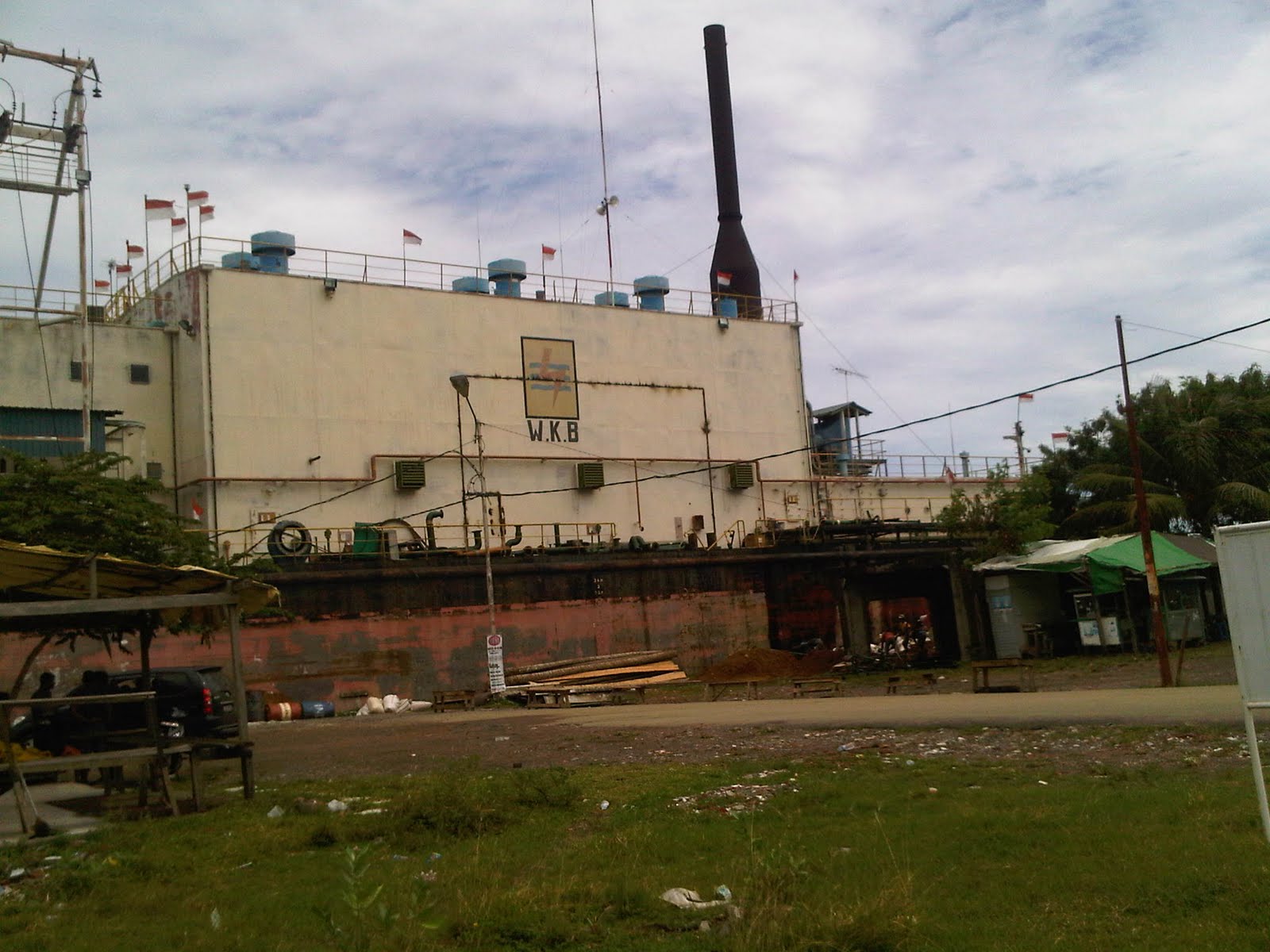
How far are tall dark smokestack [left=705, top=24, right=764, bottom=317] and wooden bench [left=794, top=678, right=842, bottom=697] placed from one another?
97.6ft

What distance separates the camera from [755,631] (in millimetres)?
39969

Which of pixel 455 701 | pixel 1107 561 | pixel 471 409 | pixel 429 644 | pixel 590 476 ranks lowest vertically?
pixel 455 701

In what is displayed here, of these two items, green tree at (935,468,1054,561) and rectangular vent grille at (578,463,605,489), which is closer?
green tree at (935,468,1054,561)

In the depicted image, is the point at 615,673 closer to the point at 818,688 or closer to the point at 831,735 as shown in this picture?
the point at 818,688

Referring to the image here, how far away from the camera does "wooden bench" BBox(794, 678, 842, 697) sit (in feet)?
79.4

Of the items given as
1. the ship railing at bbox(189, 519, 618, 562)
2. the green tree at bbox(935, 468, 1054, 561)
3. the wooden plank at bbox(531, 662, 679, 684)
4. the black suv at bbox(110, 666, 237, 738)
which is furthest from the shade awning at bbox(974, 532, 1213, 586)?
the black suv at bbox(110, 666, 237, 738)

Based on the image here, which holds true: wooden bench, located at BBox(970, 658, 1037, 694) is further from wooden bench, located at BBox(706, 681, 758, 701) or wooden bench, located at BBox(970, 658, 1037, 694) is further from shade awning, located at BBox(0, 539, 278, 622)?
shade awning, located at BBox(0, 539, 278, 622)

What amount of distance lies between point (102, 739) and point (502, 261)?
1327 inches

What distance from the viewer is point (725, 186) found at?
177 ft

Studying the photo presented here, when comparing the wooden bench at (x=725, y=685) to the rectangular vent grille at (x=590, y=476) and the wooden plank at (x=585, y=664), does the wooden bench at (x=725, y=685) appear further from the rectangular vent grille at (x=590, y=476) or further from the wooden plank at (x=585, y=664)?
the rectangular vent grille at (x=590, y=476)

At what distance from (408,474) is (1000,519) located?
63.1 ft

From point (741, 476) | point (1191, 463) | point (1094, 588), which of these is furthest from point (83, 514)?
point (1191, 463)

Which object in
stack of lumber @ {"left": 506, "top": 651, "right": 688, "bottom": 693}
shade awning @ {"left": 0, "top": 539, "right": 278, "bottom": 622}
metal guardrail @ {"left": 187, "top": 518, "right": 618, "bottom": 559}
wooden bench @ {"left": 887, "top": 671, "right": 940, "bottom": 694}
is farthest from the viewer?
metal guardrail @ {"left": 187, "top": 518, "right": 618, "bottom": 559}

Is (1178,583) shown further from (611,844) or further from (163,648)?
(611,844)
